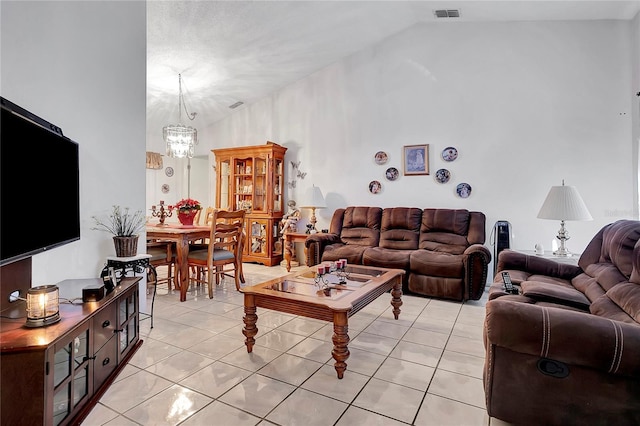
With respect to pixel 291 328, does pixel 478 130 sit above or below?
above

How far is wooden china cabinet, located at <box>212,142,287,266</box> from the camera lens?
5.62 m

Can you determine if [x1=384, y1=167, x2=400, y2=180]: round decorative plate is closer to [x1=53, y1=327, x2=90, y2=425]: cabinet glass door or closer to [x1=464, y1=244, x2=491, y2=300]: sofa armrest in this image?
[x1=464, y1=244, x2=491, y2=300]: sofa armrest

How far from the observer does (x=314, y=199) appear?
5.18 m

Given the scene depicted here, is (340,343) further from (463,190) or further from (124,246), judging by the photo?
(463,190)

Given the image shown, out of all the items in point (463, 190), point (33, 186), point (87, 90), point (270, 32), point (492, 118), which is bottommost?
point (33, 186)

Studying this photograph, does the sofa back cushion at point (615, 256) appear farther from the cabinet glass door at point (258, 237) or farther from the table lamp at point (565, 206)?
the cabinet glass door at point (258, 237)

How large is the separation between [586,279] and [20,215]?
3.48 metres

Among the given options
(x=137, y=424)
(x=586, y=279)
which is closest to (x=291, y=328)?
(x=137, y=424)

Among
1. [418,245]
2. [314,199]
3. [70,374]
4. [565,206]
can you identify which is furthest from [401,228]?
[70,374]

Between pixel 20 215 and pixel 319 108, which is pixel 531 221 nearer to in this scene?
pixel 319 108

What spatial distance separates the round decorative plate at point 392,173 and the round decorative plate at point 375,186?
7.0 inches

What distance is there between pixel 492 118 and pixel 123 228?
14.1 ft

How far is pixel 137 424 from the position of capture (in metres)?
1.62

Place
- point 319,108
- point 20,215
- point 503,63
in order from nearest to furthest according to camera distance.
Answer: point 20,215 < point 503,63 < point 319,108
